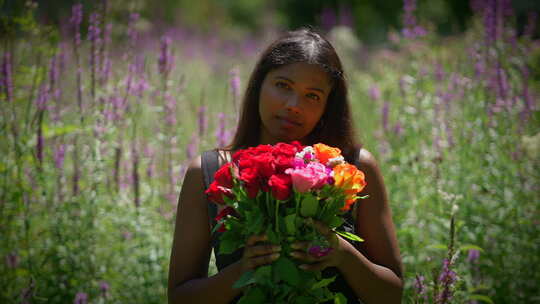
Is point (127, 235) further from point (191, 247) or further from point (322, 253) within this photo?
point (322, 253)

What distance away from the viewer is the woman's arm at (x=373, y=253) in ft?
5.30

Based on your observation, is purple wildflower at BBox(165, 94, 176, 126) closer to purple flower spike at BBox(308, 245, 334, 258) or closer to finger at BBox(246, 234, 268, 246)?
finger at BBox(246, 234, 268, 246)

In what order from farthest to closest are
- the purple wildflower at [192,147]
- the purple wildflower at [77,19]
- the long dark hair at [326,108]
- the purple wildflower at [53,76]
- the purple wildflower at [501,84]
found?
the purple wildflower at [501,84]
the purple wildflower at [192,147]
the purple wildflower at [53,76]
the purple wildflower at [77,19]
the long dark hair at [326,108]

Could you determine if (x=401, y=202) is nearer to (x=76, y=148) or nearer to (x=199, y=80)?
(x=76, y=148)

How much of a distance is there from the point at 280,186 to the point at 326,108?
95 cm

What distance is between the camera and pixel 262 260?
1.39 meters

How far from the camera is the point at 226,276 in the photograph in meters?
1.57

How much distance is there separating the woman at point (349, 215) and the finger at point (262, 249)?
0.80ft

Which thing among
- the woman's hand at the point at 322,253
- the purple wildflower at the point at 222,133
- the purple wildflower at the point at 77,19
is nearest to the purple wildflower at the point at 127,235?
the purple wildflower at the point at 222,133

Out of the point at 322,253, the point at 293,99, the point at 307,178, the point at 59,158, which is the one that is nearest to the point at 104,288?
the point at 59,158

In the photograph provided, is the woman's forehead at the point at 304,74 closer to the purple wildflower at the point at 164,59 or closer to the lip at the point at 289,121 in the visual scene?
the lip at the point at 289,121

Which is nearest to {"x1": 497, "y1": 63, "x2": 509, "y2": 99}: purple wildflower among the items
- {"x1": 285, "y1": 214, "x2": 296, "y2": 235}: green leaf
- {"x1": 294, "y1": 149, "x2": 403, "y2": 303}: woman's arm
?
{"x1": 294, "y1": 149, "x2": 403, "y2": 303}: woman's arm

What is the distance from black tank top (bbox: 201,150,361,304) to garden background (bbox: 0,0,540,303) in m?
0.31

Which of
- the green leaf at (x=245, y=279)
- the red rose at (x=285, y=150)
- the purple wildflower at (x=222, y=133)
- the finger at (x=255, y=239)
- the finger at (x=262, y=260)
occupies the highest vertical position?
the red rose at (x=285, y=150)
